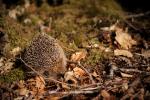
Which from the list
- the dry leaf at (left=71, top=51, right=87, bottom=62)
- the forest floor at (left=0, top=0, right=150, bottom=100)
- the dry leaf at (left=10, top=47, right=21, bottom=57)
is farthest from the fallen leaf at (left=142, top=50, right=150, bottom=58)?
the dry leaf at (left=10, top=47, right=21, bottom=57)

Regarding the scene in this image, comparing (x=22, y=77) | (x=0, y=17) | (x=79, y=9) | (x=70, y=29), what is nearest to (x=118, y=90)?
(x=22, y=77)

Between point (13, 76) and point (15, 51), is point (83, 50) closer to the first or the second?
point (15, 51)

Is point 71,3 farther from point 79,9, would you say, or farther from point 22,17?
point 22,17

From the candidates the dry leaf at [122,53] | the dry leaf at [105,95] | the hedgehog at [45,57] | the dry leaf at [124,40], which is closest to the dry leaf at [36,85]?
the hedgehog at [45,57]

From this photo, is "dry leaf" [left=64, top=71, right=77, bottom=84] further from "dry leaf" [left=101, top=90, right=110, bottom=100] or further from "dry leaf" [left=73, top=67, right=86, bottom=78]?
"dry leaf" [left=101, top=90, right=110, bottom=100]

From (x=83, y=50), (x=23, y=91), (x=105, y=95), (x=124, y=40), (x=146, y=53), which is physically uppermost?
(x=124, y=40)

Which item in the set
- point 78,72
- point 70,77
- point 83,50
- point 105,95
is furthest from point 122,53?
point 105,95
